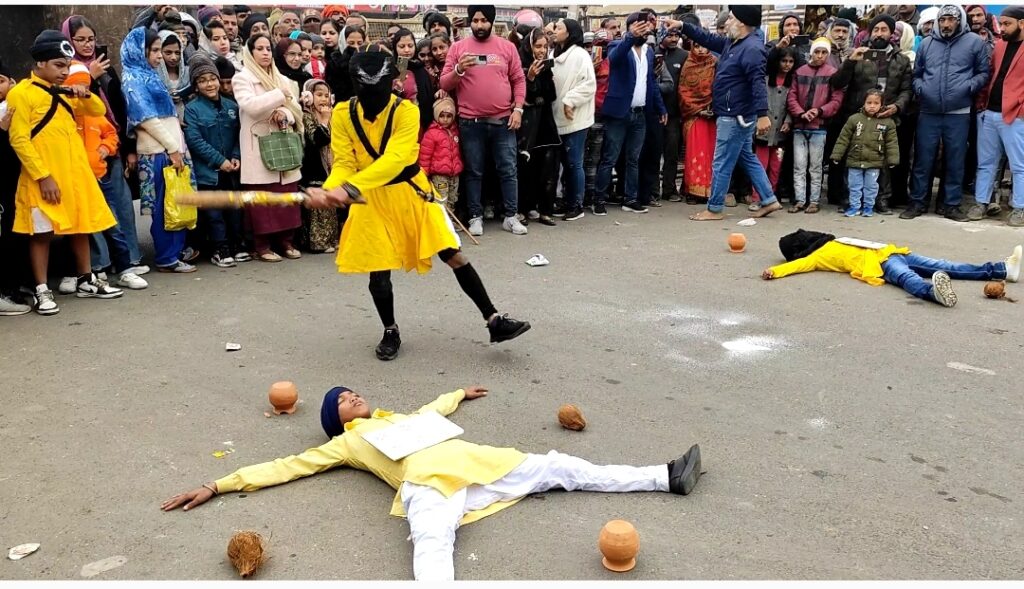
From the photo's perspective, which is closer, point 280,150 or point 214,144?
point 214,144

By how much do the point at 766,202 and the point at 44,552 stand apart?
7898 millimetres

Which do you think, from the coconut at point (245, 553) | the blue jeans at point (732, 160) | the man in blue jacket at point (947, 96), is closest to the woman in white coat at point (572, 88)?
the blue jeans at point (732, 160)

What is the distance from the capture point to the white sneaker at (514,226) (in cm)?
877

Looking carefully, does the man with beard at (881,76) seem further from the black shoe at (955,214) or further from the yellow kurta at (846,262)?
the yellow kurta at (846,262)

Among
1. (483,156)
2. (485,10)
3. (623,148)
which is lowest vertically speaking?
(623,148)

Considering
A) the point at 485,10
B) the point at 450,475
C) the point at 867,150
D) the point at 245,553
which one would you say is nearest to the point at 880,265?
the point at 867,150

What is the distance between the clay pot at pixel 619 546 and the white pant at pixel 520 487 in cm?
57

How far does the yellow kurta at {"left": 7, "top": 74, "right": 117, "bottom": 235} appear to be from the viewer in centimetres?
595

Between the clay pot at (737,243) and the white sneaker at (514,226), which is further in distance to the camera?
the white sneaker at (514,226)

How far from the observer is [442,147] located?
848 cm

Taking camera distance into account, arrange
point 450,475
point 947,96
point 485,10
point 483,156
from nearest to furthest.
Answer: point 450,475
point 485,10
point 483,156
point 947,96

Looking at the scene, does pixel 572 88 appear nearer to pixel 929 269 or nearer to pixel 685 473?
pixel 929 269

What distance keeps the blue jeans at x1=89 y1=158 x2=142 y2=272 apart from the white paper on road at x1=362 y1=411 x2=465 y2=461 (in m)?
4.04

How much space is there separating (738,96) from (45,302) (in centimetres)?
662
